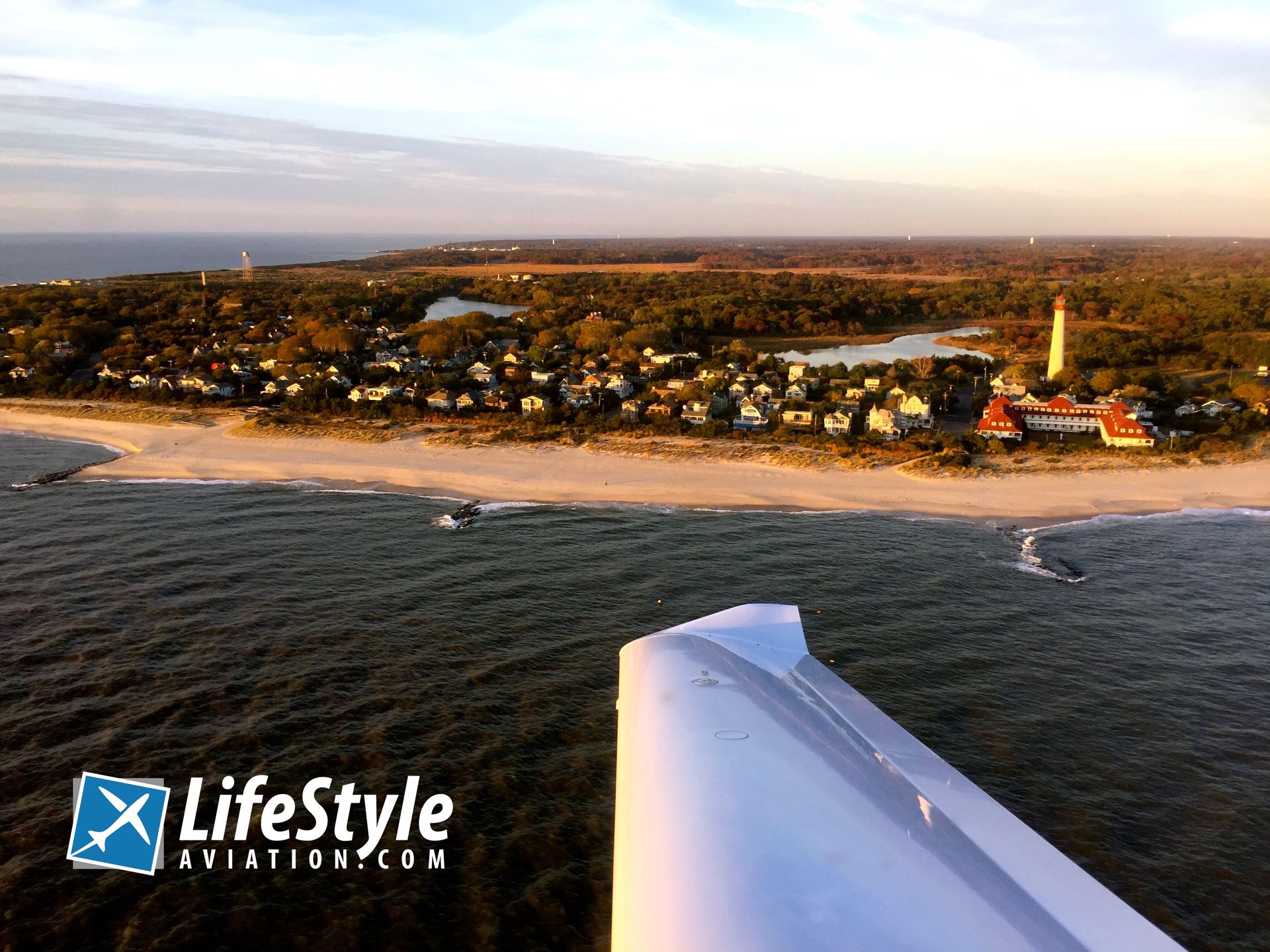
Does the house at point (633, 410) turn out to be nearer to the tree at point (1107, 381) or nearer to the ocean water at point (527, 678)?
the ocean water at point (527, 678)

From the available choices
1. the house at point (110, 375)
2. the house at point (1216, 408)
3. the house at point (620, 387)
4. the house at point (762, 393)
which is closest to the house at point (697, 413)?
the house at point (762, 393)

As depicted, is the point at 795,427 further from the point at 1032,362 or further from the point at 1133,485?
the point at 1032,362

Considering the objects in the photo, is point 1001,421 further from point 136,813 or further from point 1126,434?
point 136,813

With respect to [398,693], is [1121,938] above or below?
above

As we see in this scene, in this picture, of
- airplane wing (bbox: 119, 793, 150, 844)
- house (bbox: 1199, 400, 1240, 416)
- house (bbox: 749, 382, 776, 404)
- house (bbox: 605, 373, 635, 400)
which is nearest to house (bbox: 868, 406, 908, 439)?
house (bbox: 749, 382, 776, 404)

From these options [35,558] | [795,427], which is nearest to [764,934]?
[35,558]

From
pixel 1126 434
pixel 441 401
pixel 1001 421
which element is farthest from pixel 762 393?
pixel 441 401

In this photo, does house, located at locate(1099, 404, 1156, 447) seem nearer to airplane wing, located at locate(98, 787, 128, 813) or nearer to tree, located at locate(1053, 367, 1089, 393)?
tree, located at locate(1053, 367, 1089, 393)
